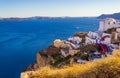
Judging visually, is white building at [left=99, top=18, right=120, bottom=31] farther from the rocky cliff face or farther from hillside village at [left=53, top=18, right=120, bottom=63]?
the rocky cliff face

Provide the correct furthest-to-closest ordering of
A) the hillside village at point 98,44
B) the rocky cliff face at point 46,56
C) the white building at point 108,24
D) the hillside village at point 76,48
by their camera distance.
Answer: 1. the white building at point 108,24
2. the rocky cliff face at point 46,56
3. the hillside village at point 76,48
4. the hillside village at point 98,44

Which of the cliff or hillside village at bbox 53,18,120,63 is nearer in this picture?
the cliff

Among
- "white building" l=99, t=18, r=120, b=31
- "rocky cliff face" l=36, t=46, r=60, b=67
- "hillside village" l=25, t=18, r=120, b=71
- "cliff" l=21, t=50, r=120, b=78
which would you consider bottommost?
"rocky cliff face" l=36, t=46, r=60, b=67

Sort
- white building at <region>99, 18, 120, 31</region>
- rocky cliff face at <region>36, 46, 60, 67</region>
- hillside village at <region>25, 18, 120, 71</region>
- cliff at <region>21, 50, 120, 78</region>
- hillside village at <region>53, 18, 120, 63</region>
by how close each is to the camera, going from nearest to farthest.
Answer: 1. cliff at <region>21, 50, 120, 78</region>
2. hillside village at <region>53, 18, 120, 63</region>
3. hillside village at <region>25, 18, 120, 71</region>
4. rocky cliff face at <region>36, 46, 60, 67</region>
5. white building at <region>99, 18, 120, 31</region>

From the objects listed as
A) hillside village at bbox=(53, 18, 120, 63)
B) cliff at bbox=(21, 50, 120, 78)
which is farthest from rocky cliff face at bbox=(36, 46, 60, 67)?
cliff at bbox=(21, 50, 120, 78)

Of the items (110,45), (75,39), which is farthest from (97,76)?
(75,39)

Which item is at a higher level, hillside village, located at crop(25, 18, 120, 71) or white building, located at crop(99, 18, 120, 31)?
white building, located at crop(99, 18, 120, 31)

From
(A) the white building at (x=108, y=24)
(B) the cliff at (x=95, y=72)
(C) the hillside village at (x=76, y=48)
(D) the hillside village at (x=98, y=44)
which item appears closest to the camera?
(B) the cliff at (x=95, y=72)

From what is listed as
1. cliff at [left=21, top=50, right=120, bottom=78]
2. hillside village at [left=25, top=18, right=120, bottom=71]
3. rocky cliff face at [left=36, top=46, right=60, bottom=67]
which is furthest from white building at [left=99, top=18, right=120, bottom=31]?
cliff at [left=21, top=50, right=120, bottom=78]

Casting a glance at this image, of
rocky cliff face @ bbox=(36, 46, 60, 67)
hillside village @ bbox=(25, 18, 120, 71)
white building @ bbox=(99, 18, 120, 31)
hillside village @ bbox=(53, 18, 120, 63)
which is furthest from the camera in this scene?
white building @ bbox=(99, 18, 120, 31)

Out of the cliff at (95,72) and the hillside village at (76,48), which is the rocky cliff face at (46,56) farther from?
the cliff at (95,72)

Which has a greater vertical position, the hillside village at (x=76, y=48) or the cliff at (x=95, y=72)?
the cliff at (x=95, y=72)

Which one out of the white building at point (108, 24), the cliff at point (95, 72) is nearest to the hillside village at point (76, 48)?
the white building at point (108, 24)

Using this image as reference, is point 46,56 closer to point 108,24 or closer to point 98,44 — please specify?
point 98,44
